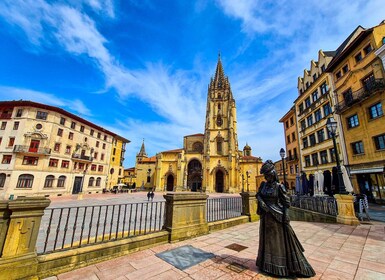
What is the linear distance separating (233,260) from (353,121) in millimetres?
19999

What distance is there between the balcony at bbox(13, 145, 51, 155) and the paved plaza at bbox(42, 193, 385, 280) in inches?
1183

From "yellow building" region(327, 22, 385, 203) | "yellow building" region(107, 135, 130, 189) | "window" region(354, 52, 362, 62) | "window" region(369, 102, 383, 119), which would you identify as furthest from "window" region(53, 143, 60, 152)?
"window" region(354, 52, 362, 62)

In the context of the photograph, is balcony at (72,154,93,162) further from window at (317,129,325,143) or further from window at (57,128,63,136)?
window at (317,129,325,143)

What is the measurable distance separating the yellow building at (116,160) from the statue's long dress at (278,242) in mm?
42120

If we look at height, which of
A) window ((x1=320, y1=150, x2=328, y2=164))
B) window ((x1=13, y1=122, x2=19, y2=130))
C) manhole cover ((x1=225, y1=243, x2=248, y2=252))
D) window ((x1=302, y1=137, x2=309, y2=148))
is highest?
window ((x1=13, y1=122, x2=19, y2=130))

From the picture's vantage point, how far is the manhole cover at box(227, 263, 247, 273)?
326 centimetres

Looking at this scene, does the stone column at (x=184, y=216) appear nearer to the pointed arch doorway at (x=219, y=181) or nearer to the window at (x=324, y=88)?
the window at (x=324, y=88)

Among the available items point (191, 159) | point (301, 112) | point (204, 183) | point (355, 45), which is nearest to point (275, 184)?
point (355, 45)

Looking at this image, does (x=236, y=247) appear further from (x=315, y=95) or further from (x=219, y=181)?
(x=219, y=181)

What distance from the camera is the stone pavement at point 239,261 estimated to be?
3.10m

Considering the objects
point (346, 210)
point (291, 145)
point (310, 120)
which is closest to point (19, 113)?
→ point (346, 210)

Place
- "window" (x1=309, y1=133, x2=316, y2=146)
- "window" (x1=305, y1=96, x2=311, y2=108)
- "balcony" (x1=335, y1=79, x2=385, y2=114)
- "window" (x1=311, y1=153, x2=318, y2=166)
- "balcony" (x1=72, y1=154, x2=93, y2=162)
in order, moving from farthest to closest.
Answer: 1. "balcony" (x1=72, y1=154, x2=93, y2=162)
2. "window" (x1=305, y1=96, x2=311, y2=108)
3. "window" (x1=309, y1=133, x2=316, y2=146)
4. "window" (x1=311, y1=153, x2=318, y2=166)
5. "balcony" (x1=335, y1=79, x2=385, y2=114)

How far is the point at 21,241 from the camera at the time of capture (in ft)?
9.48

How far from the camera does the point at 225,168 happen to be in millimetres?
38469
